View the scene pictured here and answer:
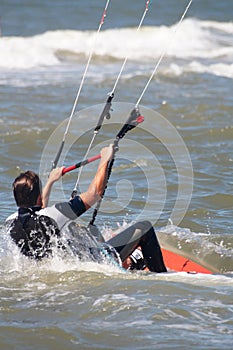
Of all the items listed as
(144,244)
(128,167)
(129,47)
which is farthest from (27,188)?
(129,47)

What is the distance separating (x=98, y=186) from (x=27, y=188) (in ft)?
1.81

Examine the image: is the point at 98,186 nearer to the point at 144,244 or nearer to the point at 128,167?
the point at 144,244

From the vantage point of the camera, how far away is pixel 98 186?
20.0 ft

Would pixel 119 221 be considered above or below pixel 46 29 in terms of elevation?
above

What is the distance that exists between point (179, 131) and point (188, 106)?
156 cm

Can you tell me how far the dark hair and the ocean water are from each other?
0.49m

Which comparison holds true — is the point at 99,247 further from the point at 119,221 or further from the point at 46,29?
the point at 46,29

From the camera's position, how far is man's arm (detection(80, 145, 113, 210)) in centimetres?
606

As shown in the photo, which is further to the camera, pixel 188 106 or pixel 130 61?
pixel 130 61

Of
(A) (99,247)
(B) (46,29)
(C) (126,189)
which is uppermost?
(A) (99,247)

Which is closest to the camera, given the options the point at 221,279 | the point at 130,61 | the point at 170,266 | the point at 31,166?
the point at 221,279

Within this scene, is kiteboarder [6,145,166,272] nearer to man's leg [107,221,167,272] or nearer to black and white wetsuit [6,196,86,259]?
black and white wetsuit [6,196,86,259]

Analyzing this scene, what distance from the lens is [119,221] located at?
832 centimetres

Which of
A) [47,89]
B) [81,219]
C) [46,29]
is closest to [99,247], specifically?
[81,219]
